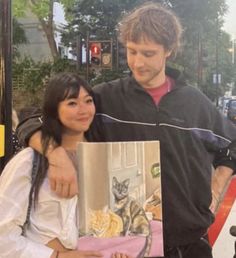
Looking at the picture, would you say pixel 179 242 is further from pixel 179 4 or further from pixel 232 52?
pixel 232 52

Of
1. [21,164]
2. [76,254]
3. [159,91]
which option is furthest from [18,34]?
[76,254]

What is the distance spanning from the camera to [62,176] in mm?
1348

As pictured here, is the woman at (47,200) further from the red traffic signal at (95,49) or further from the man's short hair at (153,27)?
the red traffic signal at (95,49)

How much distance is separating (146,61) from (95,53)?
131 cm

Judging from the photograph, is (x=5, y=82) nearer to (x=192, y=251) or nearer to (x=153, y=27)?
(x=153, y=27)

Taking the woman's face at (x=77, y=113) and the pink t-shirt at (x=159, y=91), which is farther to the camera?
the pink t-shirt at (x=159, y=91)

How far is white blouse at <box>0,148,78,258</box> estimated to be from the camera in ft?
4.35

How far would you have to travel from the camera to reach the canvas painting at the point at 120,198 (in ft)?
4.46

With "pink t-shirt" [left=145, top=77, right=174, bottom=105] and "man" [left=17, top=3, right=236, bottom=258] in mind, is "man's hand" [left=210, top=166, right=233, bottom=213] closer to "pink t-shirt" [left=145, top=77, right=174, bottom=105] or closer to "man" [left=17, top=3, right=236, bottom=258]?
"man" [left=17, top=3, right=236, bottom=258]

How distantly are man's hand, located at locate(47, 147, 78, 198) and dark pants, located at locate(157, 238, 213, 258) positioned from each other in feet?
1.53

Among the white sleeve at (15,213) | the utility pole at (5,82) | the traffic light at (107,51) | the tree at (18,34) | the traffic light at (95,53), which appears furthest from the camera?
the tree at (18,34)

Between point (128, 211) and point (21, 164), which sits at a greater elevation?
point (21, 164)

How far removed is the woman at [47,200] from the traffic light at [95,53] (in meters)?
1.33

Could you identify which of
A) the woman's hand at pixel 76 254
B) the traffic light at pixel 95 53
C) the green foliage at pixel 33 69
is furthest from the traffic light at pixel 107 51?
the woman's hand at pixel 76 254
